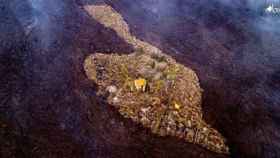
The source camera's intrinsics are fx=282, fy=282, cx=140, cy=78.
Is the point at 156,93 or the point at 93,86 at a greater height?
the point at 156,93

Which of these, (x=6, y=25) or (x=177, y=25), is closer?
(x=6, y=25)

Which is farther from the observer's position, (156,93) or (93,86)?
(156,93)

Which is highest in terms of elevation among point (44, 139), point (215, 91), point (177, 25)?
point (177, 25)

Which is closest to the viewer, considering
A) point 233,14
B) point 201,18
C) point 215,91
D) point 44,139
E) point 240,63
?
point 44,139

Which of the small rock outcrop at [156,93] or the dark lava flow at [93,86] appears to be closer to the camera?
the dark lava flow at [93,86]

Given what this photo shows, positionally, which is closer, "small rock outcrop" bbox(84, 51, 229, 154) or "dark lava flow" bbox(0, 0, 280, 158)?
"dark lava flow" bbox(0, 0, 280, 158)

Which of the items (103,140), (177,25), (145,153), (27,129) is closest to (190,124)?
(145,153)

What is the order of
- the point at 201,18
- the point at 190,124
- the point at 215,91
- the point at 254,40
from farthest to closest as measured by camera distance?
the point at 201,18 → the point at 254,40 → the point at 215,91 → the point at 190,124

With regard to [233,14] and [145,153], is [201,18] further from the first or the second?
[145,153]
